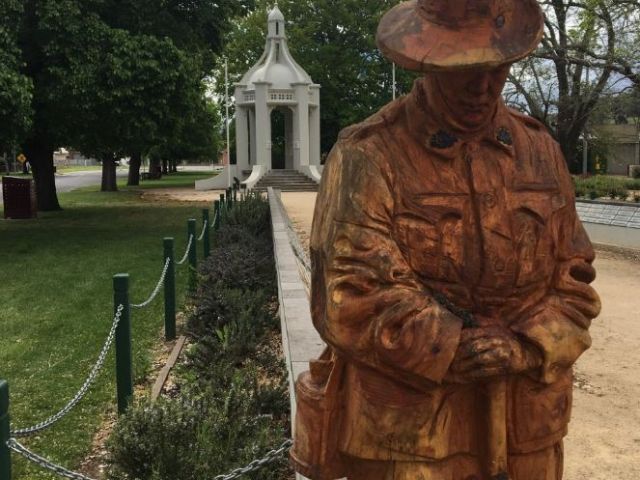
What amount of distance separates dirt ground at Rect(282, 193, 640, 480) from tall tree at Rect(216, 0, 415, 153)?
3091cm

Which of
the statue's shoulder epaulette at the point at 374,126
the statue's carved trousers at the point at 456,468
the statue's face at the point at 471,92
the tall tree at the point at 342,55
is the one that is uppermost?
the tall tree at the point at 342,55

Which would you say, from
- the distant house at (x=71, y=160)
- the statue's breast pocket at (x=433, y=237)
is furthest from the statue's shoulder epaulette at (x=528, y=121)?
the distant house at (x=71, y=160)

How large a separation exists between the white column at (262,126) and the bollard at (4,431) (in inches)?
1166

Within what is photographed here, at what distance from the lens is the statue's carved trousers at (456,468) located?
1955 mm

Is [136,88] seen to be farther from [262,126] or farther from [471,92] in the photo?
[262,126]

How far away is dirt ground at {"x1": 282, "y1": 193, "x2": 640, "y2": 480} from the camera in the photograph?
4434mm

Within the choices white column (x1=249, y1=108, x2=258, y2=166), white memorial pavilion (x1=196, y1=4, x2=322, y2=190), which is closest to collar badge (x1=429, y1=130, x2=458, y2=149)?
white memorial pavilion (x1=196, y1=4, x2=322, y2=190)

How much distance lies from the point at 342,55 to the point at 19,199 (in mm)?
24766

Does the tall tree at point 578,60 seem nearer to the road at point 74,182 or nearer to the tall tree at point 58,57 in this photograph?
the tall tree at point 58,57

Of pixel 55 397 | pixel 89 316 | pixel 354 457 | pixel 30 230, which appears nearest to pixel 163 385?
pixel 55 397

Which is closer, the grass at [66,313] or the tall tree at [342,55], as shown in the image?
the grass at [66,313]

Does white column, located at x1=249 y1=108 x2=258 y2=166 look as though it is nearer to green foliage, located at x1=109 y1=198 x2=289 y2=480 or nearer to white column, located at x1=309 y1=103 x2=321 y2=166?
white column, located at x1=309 y1=103 x2=321 y2=166

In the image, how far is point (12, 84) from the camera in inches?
Result: 480

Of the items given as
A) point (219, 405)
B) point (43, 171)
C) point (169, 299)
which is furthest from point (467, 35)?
point (43, 171)
